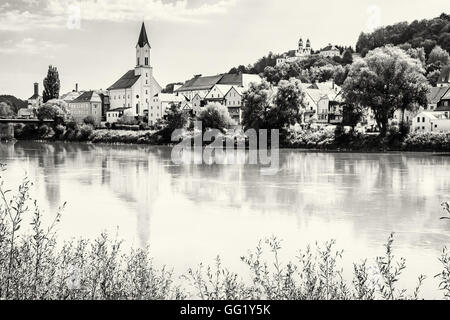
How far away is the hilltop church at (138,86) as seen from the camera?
81250 millimetres

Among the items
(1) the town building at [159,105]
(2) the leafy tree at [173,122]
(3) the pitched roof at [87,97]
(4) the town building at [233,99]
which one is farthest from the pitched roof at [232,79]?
(2) the leafy tree at [173,122]

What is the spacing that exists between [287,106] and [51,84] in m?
39.1

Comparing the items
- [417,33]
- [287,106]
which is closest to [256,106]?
[287,106]

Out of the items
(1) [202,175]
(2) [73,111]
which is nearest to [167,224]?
(1) [202,175]

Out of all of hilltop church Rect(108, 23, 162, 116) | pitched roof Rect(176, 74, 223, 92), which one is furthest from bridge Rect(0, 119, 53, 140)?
pitched roof Rect(176, 74, 223, 92)

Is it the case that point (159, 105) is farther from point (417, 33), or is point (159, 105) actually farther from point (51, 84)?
point (417, 33)

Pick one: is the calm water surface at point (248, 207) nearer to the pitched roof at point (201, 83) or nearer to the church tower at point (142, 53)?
the church tower at point (142, 53)

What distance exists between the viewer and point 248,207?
14.0m

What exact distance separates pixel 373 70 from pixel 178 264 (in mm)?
30181

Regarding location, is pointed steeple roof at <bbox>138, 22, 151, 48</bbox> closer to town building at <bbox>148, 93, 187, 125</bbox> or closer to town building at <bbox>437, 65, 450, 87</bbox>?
town building at <bbox>148, 93, 187, 125</bbox>

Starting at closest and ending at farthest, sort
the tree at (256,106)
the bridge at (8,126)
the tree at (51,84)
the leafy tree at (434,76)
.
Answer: the tree at (256,106) → the bridge at (8,126) → the leafy tree at (434,76) → the tree at (51,84)

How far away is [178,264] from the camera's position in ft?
27.7

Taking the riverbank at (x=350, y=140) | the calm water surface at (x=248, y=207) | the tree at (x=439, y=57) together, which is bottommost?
the calm water surface at (x=248, y=207)
